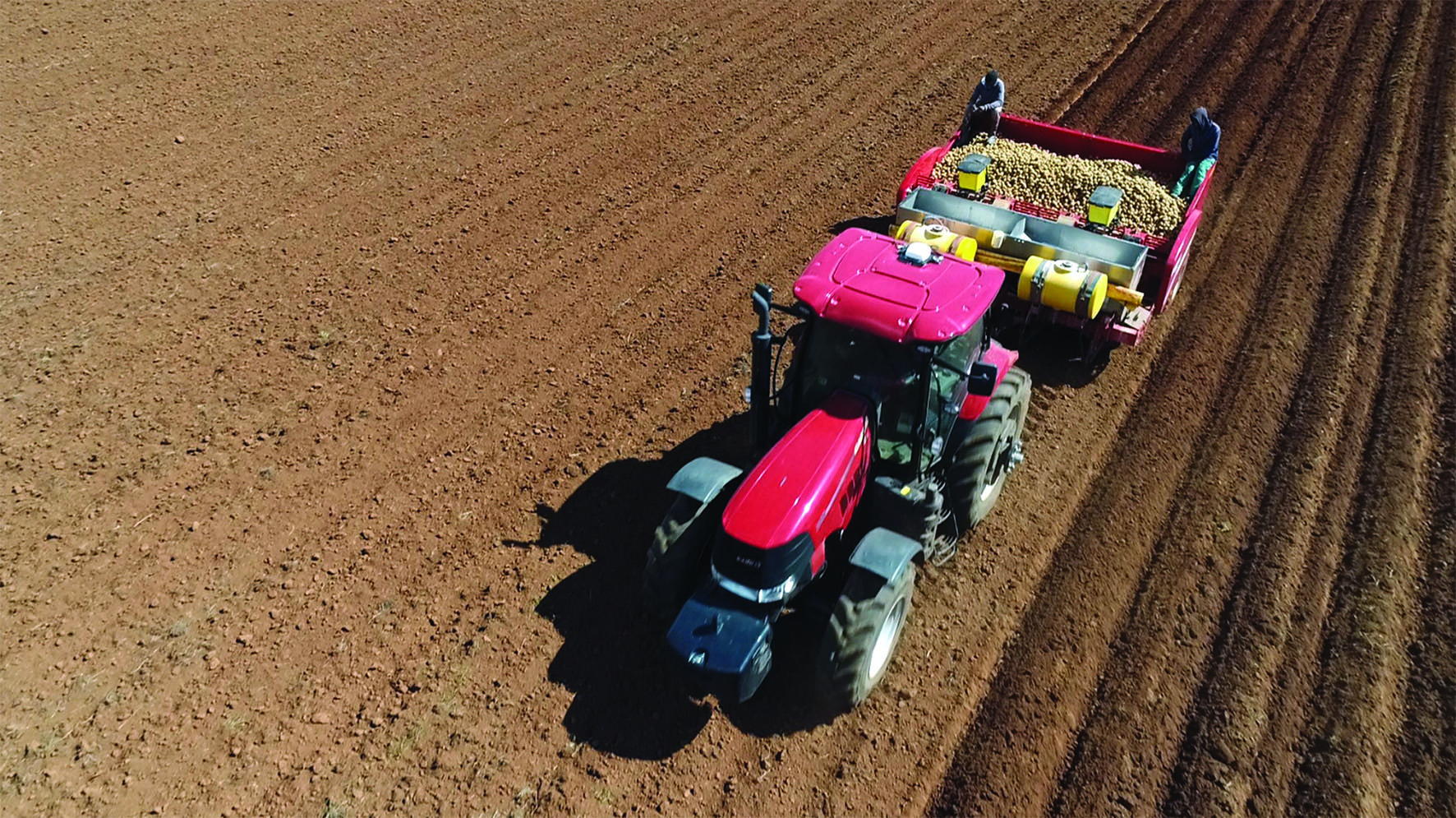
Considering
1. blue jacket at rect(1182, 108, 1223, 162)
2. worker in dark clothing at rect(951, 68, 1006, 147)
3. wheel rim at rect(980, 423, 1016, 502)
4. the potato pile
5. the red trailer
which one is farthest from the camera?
worker in dark clothing at rect(951, 68, 1006, 147)

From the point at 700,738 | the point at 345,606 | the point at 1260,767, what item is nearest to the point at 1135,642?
the point at 1260,767

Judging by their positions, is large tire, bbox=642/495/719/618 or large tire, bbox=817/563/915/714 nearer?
large tire, bbox=817/563/915/714

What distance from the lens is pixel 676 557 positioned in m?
6.01

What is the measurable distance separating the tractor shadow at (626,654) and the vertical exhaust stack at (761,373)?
1.29 m

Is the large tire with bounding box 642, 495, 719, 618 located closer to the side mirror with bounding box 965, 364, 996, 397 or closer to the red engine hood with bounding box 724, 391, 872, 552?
the red engine hood with bounding box 724, 391, 872, 552

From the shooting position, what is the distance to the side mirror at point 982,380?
19.9ft

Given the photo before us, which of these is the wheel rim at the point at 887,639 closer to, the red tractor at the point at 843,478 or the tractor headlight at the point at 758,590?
the red tractor at the point at 843,478

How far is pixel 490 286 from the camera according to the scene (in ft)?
33.1

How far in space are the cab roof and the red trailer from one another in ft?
6.72

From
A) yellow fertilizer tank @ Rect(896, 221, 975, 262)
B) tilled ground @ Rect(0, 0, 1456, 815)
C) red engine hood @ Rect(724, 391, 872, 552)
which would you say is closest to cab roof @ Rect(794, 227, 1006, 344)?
red engine hood @ Rect(724, 391, 872, 552)

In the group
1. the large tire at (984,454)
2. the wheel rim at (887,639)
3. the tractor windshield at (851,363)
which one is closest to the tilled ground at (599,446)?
the wheel rim at (887,639)

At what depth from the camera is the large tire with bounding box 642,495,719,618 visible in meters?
6.00

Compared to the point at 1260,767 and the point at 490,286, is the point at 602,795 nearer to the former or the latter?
the point at 1260,767

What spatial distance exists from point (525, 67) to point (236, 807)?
11.6 metres
